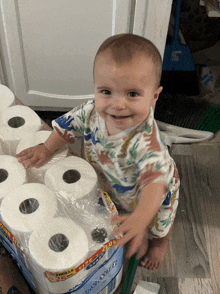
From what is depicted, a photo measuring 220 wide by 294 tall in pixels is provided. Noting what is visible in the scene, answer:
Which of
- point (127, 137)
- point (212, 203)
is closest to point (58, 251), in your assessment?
point (127, 137)

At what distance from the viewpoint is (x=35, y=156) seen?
2.10 ft

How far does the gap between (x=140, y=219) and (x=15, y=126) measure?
1.25 ft

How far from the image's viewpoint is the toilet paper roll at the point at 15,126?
688mm

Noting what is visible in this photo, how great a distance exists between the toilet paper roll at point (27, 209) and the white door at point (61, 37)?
0.56 meters

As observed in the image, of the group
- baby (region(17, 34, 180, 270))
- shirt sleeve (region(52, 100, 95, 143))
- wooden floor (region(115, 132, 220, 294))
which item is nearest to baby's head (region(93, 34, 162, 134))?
baby (region(17, 34, 180, 270))

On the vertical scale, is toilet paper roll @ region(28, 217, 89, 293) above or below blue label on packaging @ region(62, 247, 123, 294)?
above

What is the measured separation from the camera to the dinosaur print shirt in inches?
22.1

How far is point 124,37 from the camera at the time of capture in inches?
19.8

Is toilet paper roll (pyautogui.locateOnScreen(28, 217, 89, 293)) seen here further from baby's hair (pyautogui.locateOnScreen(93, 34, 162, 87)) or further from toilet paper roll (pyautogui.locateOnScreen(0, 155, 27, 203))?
baby's hair (pyautogui.locateOnScreen(93, 34, 162, 87))

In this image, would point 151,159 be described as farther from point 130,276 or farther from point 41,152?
point 130,276

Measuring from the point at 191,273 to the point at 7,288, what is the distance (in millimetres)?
505

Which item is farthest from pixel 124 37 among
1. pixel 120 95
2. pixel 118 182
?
pixel 118 182

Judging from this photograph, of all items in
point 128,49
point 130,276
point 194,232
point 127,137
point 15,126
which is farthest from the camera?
point 194,232

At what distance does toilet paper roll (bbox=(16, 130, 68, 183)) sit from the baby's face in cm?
17
